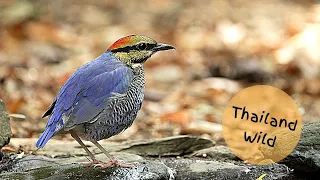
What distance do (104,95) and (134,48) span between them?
377mm

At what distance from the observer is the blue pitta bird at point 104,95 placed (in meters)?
4.01

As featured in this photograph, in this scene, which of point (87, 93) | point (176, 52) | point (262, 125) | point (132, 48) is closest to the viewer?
point (87, 93)

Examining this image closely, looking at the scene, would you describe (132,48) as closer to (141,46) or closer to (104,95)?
(141,46)

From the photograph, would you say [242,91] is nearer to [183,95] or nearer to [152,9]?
[183,95]

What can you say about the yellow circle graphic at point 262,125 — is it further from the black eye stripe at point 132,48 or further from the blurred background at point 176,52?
the black eye stripe at point 132,48

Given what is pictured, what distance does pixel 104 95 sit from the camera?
406 cm

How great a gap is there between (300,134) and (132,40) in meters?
1.26

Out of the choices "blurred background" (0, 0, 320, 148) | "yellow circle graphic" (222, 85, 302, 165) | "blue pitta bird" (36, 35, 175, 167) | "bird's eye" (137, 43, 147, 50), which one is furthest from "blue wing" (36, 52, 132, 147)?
"blurred background" (0, 0, 320, 148)

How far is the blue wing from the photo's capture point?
4.00 m

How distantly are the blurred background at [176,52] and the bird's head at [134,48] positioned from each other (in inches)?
77.8

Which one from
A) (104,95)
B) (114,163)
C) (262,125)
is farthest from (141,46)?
(262,125)

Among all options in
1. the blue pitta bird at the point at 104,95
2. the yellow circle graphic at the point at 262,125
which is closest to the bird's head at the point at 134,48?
the blue pitta bird at the point at 104,95

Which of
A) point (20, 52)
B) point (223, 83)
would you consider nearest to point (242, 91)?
point (223, 83)

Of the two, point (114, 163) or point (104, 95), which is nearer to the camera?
point (104, 95)
